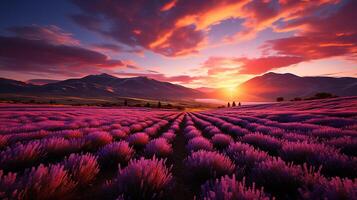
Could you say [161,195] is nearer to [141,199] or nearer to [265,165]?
[141,199]

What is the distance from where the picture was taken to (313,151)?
363 cm

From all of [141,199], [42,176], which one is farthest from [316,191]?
[42,176]

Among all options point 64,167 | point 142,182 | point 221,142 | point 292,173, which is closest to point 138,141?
point 221,142

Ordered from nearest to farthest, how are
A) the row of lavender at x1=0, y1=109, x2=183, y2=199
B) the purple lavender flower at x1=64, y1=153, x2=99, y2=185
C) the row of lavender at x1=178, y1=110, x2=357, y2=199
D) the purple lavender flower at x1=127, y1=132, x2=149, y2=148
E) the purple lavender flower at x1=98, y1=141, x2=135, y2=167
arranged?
the row of lavender at x1=178, y1=110, x2=357, y2=199 < the row of lavender at x1=0, y1=109, x2=183, y2=199 < the purple lavender flower at x1=64, y1=153, x2=99, y2=185 < the purple lavender flower at x1=98, y1=141, x2=135, y2=167 < the purple lavender flower at x1=127, y1=132, x2=149, y2=148

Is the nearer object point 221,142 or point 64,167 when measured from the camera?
point 64,167

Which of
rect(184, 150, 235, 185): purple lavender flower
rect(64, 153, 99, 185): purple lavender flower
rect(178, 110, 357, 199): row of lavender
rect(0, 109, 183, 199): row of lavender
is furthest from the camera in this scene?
rect(184, 150, 235, 185): purple lavender flower

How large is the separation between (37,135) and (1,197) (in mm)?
5302

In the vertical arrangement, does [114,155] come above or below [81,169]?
below

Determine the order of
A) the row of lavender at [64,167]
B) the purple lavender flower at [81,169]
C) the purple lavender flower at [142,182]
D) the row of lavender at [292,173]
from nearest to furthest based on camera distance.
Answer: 1. the row of lavender at [292,173]
2. the row of lavender at [64,167]
3. the purple lavender flower at [142,182]
4. the purple lavender flower at [81,169]

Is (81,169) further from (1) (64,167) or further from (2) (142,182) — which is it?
(2) (142,182)

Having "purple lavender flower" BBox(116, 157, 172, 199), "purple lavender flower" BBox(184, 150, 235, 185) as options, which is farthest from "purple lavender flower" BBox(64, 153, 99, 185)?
"purple lavender flower" BBox(184, 150, 235, 185)

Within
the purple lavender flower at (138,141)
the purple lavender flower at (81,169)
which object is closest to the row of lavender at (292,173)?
the purple lavender flower at (81,169)

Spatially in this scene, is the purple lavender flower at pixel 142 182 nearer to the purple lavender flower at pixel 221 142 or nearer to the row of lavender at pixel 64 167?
the row of lavender at pixel 64 167

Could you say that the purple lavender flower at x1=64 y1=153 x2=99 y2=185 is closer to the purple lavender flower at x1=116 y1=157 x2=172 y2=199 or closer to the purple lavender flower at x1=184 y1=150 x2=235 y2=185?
the purple lavender flower at x1=116 y1=157 x2=172 y2=199
